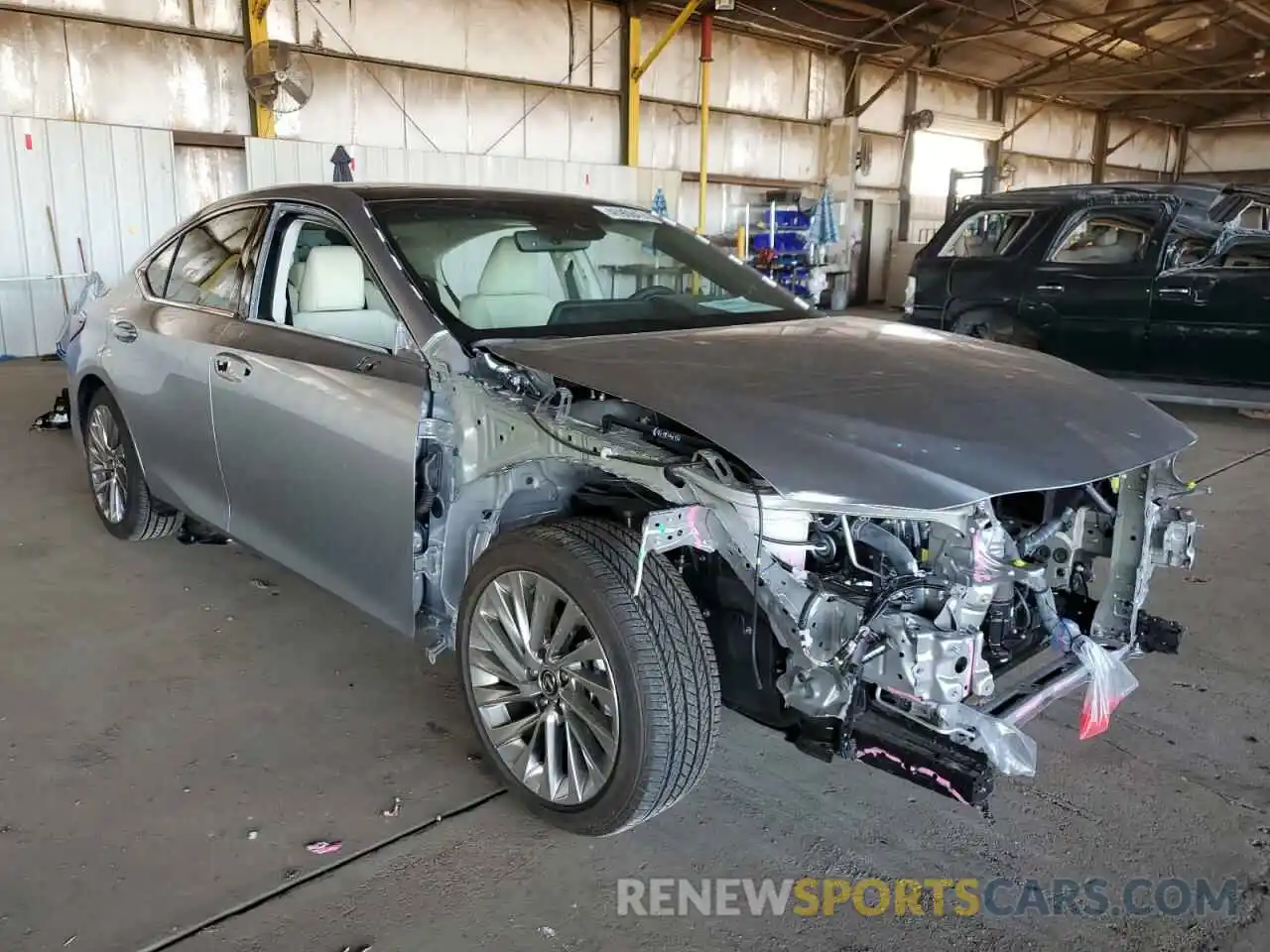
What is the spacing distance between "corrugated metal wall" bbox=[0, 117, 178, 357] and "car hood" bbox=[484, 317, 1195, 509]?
30.8ft

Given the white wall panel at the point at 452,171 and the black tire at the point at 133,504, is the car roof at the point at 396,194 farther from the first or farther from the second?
the white wall panel at the point at 452,171

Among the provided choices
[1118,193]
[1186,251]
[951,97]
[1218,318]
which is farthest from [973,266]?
[951,97]

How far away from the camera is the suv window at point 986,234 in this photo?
7.89m

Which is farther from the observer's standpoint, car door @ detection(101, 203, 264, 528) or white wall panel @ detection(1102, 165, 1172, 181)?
white wall panel @ detection(1102, 165, 1172, 181)

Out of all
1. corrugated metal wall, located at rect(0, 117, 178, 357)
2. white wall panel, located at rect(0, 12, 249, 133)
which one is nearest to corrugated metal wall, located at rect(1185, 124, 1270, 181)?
white wall panel, located at rect(0, 12, 249, 133)

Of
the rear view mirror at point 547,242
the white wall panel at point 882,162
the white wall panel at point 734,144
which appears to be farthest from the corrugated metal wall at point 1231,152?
the rear view mirror at point 547,242

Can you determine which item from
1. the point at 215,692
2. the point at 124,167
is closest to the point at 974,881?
the point at 215,692

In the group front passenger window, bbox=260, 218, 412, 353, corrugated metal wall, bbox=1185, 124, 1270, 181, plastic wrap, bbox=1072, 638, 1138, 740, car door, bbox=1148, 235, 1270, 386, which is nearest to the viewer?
plastic wrap, bbox=1072, 638, 1138, 740

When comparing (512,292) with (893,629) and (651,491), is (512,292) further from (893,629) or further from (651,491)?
(893,629)

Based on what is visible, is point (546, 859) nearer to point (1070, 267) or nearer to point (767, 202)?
Result: point (1070, 267)

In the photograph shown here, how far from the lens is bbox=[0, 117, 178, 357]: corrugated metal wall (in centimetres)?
960

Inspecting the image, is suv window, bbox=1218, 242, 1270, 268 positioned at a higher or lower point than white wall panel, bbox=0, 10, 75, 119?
Answer: lower

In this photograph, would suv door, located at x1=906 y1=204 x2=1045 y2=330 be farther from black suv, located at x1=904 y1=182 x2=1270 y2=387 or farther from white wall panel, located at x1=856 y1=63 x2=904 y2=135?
white wall panel, located at x1=856 y1=63 x2=904 y2=135

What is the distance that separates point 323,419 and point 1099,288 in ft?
21.2
